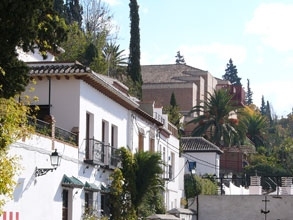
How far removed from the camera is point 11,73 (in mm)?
17688

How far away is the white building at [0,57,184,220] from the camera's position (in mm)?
25422

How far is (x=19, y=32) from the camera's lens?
1727 centimetres

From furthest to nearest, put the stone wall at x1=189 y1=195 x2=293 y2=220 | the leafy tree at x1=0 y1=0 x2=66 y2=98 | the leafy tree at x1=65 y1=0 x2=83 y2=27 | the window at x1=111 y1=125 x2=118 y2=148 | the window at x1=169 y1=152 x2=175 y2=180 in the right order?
the leafy tree at x1=65 y1=0 x2=83 y2=27 < the stone wall at x1=189 y1=195 x2=293 y2=220 < the window at x1=169 y1=152 x2=175 y2=180 < the window at x1=111 y1=125 x2=118 y2=148 < the leafy tree at x1=0 y1=0 x2=66 y2=98

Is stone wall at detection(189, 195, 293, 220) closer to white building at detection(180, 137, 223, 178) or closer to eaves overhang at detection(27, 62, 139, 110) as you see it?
white building at detection(180, 137, 223, 178)

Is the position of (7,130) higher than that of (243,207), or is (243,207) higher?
(7,130)

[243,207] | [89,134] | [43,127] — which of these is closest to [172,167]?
[243,207]

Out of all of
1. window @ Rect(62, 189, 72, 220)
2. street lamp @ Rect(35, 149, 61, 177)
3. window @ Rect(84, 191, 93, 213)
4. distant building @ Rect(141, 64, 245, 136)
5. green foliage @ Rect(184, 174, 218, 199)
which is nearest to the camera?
street lamp @ Rect(35, 149, 61, 177)

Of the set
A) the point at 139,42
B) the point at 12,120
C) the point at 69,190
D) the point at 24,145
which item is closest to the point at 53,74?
the point at 69,190

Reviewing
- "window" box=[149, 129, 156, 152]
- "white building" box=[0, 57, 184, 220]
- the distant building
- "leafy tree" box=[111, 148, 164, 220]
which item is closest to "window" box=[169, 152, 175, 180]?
"window" box=[149, 129, 156, 152]

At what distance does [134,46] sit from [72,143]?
43.9 meters

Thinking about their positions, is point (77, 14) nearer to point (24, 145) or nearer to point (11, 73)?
point (24, 145)

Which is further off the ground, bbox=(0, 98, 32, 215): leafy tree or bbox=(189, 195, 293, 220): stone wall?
bbox=(0, 98, 32, 215): leafy tree

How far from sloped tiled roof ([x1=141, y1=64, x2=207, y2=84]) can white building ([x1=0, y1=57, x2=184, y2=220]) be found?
5954 cm

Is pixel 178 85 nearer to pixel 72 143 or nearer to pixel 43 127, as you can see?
pixel 72 143
